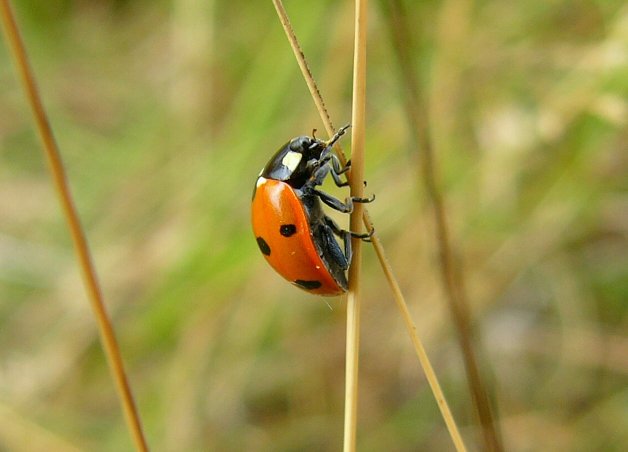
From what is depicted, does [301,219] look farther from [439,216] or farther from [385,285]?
[385,285]

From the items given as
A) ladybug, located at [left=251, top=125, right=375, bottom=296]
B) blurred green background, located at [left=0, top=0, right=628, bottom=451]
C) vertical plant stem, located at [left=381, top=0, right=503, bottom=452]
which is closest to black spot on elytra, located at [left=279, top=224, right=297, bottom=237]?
ladybug, located at [left=251, top=125, right=375, bottom=296]

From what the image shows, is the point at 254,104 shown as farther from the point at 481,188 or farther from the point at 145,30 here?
the point at 145,30

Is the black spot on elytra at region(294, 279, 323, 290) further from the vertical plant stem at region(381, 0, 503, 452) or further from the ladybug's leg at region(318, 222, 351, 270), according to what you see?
the vertical plant stem at region(381, 0, 503, 452)

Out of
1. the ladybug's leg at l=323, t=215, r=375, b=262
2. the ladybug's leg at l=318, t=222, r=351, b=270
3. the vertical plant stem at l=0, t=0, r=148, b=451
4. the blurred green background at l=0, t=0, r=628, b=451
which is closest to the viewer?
the vertical plant stem at l=0, t=0, r=148, b=451

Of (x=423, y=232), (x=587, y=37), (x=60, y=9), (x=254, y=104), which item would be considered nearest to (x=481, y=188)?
(x=423, y=232)

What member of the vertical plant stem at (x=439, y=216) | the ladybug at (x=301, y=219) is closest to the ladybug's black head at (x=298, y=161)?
the ladybug at (x=301, y=219)

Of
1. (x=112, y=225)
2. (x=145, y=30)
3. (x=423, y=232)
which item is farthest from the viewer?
(x=145, y=30)

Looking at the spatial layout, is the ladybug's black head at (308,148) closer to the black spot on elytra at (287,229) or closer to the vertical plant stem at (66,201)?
the black spot on elytra at (287,229)
